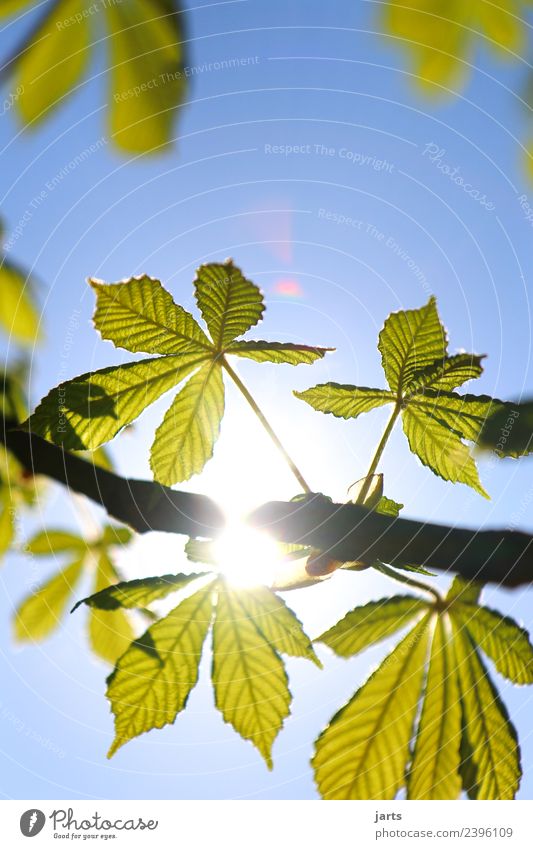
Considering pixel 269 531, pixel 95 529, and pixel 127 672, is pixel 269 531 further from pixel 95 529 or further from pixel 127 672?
pixel 95 529

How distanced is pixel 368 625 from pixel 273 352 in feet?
1.04

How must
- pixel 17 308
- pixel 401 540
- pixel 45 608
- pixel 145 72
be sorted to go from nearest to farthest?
1. pixel 401 540
2. pixel 145 72
3. pixel 17 308
4. pixel 45 608

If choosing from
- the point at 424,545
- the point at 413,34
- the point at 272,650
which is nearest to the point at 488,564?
the point at 424,545

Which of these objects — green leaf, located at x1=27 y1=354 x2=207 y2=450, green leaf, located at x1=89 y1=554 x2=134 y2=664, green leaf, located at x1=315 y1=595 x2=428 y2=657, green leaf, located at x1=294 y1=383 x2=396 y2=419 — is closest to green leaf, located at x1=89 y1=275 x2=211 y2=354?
green leaf, located at x1=27 y1=354 x2=207 y2=450

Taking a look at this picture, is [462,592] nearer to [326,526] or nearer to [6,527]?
[326,526]

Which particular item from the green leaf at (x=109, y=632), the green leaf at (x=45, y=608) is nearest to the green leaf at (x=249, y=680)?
the green leaf at (x=109, y=632)

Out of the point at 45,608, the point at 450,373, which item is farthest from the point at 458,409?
the point at 45,608

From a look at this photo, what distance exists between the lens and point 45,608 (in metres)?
1.15

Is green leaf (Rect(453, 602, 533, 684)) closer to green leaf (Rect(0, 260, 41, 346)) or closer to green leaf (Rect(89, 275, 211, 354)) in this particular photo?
green leaf (Rect(89, 275, 211, 354))

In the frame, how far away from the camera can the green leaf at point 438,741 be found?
66 centimetres

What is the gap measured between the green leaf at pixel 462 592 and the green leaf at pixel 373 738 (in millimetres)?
79

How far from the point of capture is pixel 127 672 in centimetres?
58

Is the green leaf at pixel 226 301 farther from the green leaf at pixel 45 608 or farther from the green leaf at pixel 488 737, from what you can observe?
the green leaf at pixel 45 608

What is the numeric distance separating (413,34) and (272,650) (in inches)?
29.5
